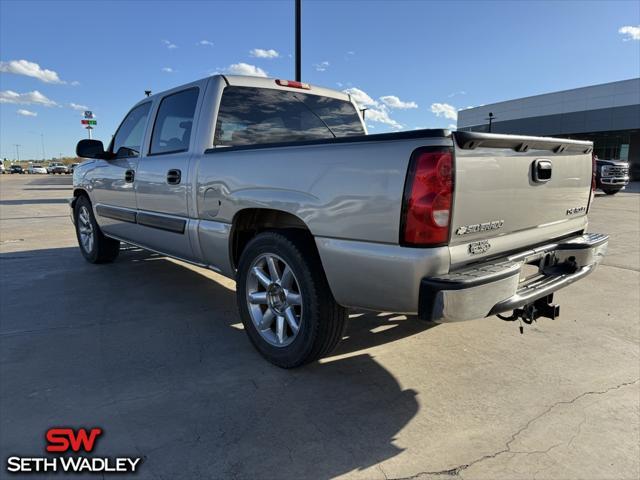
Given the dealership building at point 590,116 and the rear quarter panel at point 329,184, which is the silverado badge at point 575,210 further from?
the dealership building at point 590,116

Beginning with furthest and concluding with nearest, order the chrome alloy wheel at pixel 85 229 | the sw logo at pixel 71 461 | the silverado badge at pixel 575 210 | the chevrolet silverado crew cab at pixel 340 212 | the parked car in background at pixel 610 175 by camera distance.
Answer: the parked car in background at pixel 610 175 → the chrome alloy wheel at pixel 85 229 → the silverado badge at pixel 575 210 → the chevrolet silverado crew cab at pixel 340 212 → the sw logo at pixel 71 461

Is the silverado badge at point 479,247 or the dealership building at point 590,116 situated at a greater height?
the dealership building at point 590,116

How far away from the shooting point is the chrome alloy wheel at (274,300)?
2.93 meters

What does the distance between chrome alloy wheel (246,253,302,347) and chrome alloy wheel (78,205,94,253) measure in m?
3.79

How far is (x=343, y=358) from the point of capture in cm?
324

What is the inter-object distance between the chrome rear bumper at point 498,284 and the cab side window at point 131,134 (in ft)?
11.7

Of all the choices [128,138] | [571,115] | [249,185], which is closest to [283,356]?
[249,185]

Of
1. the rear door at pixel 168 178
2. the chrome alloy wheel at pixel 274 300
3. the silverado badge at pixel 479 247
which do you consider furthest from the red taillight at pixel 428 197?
the rear door at pixel 168 178

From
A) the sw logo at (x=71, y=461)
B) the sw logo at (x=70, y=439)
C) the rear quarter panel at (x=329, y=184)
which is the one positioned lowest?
the sw logo at (x=71, y=461)

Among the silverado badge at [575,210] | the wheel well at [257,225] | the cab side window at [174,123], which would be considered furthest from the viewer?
the cab side window at [174,123]

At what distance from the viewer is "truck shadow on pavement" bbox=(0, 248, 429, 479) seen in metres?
2.20

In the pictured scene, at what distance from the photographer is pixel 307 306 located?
2738 mm

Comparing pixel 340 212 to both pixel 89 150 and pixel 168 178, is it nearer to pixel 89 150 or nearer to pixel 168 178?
pixel 168 178

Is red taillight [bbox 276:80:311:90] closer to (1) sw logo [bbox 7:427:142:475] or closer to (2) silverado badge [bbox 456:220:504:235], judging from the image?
(2) silverado badge [bbox 456:220:504:235]
